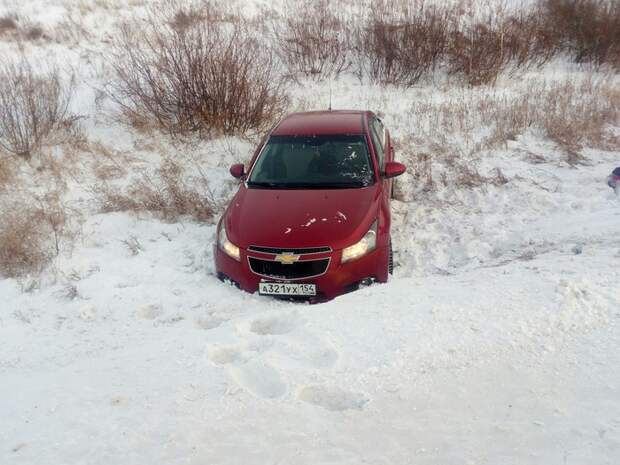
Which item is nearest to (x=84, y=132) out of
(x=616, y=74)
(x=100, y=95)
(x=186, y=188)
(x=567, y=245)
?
(x=100, y=95)

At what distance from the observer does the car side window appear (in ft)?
17.9

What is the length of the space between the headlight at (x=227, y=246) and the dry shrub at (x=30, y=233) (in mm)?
2048

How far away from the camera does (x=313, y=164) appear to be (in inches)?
203

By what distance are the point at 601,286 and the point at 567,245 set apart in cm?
128

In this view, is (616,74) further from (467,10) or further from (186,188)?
(186,188)

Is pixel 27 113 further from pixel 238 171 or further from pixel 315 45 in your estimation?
pixel 315 45

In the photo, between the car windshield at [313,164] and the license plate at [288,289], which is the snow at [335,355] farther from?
the car windshield at [313,164]

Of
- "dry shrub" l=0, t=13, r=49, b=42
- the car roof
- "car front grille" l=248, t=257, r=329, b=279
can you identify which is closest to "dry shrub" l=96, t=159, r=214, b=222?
the car roof

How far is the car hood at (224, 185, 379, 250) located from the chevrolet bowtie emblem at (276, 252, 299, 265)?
8cm

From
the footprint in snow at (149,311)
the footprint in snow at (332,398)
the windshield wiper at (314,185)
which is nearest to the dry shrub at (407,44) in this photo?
the windshield wiper at (314,185)

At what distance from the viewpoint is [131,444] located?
2504 mm

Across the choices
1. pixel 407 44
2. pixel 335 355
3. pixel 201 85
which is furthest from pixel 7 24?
pixel 335 355

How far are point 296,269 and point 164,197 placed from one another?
3336mm

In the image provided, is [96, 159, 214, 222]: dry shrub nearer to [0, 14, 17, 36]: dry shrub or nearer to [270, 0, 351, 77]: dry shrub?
[270, 0, 351, 77]: dry shrub
